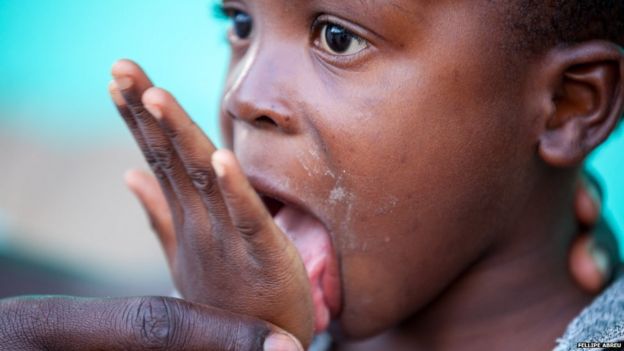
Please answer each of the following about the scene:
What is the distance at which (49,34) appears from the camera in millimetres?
4477

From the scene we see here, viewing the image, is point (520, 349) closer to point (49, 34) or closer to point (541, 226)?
point (541, 226)

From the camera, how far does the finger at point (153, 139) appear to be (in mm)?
1290

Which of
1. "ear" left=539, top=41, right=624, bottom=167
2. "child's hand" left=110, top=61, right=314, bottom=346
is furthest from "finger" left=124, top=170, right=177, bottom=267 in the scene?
"ear" left=539, top=41, right=624, bottom=167

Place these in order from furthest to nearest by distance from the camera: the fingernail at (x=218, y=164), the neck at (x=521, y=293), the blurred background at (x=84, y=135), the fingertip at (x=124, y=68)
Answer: the blurred background at (x=84, y=135)
the neck at (x=521, y=293)
the fingertip at (x=124, y=68)
the fingernail at (x=218, y=164)

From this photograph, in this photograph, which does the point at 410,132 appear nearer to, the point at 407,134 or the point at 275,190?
the point at 407,134

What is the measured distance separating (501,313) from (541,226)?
23cm

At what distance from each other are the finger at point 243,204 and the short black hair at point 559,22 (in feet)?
2.26

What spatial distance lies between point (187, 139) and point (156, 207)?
615 millimetres

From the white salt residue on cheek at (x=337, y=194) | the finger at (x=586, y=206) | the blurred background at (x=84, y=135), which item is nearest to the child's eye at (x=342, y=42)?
the white salt residue on cheek at (x=337, y=194)

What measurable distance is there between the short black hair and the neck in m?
0.36

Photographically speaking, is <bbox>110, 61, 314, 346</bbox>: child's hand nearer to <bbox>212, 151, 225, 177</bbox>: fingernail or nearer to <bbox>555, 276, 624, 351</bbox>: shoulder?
<bbox>212, 151, 225, 177</bbox>: fingernail

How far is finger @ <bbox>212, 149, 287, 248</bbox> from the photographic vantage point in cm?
119

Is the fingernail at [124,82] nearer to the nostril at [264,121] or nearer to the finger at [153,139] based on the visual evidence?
the finger at [153,139]

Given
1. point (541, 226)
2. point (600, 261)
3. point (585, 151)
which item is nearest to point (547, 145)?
point (585, 151)
